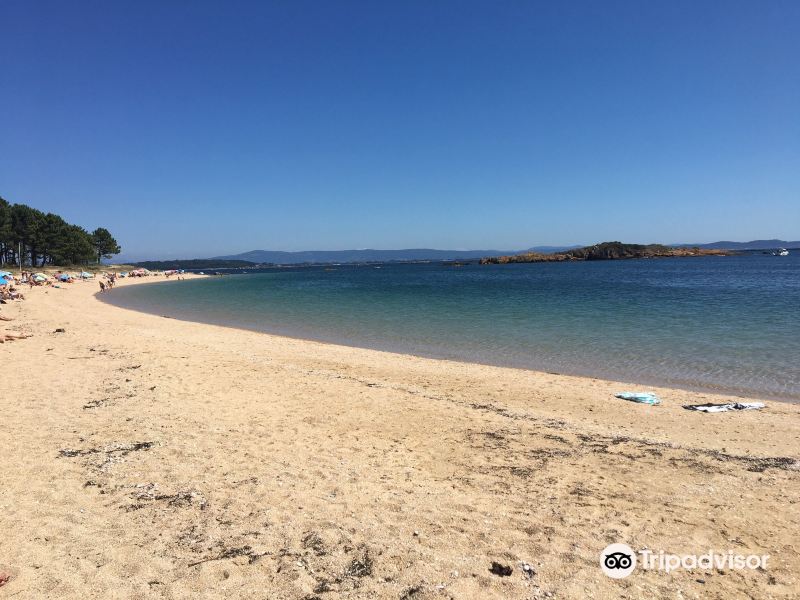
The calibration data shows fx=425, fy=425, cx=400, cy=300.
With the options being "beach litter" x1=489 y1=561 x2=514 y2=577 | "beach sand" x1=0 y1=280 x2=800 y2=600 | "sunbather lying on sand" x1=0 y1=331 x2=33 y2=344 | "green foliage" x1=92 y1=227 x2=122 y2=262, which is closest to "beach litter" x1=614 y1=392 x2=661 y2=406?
"beach sand" x1=0 y1=280 x2=800 y2=600

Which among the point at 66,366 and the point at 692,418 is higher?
the point at 66,366

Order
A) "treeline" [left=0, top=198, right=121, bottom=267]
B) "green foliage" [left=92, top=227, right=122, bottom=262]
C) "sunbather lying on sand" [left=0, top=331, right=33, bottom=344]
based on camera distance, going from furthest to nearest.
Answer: "green foliage" [left=92, top=227, right=122, bottom=262], "treeline" [left=0, top=198, right=121, bottom=267], "sunbather lying on sand" [left=0, top=331, right=33, bottom=344]

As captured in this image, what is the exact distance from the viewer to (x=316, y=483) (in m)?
5.84

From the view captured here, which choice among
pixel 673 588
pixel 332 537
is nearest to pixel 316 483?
pixel 332 537

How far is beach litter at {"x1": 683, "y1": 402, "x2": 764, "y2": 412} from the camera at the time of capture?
31.1 ft

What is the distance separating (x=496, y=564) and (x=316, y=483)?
8.86 feet

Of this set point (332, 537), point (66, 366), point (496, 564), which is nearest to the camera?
point (496, 564)

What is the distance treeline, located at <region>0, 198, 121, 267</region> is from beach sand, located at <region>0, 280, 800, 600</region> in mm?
80578

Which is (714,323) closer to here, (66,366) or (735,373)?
(735,373)

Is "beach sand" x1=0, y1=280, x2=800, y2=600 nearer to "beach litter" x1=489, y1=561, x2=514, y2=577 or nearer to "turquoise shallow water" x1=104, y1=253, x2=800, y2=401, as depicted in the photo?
"beach litter" x1=489, y1=561, x2=514, y2=577

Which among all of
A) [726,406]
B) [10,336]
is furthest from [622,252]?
[10,336]

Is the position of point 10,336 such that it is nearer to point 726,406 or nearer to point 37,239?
point 726,406

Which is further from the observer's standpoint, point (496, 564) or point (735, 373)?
point (735, 373)

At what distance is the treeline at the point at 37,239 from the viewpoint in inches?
2766
